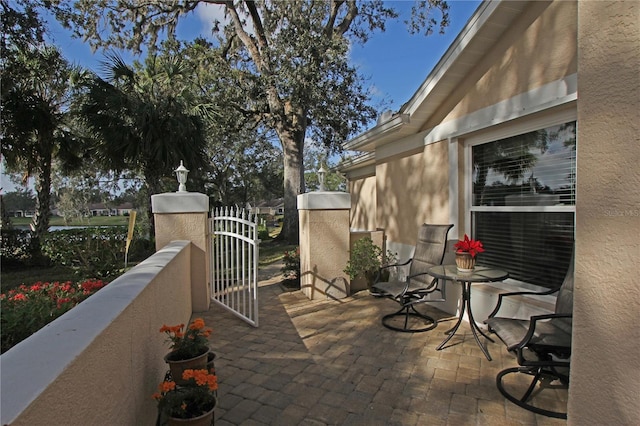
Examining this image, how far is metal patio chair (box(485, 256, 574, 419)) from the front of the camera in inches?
101

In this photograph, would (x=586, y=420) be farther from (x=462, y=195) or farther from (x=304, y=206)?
(x=304, y=206)

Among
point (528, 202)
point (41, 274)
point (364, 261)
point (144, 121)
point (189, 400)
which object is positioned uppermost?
point (144, 121)

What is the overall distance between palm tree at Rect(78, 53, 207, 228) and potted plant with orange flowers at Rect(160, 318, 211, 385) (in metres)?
8.90

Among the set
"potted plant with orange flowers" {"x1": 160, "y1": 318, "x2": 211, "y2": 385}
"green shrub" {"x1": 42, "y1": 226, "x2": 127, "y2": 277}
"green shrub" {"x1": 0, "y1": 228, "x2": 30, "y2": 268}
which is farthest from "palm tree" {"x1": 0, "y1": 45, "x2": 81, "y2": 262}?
"potted plant with orange flowers" {"x1": 160, "y1": 318, "x2": 211, "y2": 385}

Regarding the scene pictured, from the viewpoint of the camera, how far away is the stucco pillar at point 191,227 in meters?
4.79

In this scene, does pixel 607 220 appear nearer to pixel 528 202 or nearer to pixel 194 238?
pixel 528 202

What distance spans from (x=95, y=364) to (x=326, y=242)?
178 inches

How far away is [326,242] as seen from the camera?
5695mm

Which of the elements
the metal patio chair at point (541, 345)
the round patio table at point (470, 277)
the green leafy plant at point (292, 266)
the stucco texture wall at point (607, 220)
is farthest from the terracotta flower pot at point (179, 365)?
the green leafy plant at point (292, 266)

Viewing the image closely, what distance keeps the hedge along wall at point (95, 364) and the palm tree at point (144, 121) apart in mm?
8711

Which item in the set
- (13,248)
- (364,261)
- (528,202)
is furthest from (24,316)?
(13,248)

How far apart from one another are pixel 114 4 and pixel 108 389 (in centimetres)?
1505

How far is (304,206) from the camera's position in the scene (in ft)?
18.9

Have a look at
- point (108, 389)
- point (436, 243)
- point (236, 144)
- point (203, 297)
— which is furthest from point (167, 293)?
point (236, 144)
